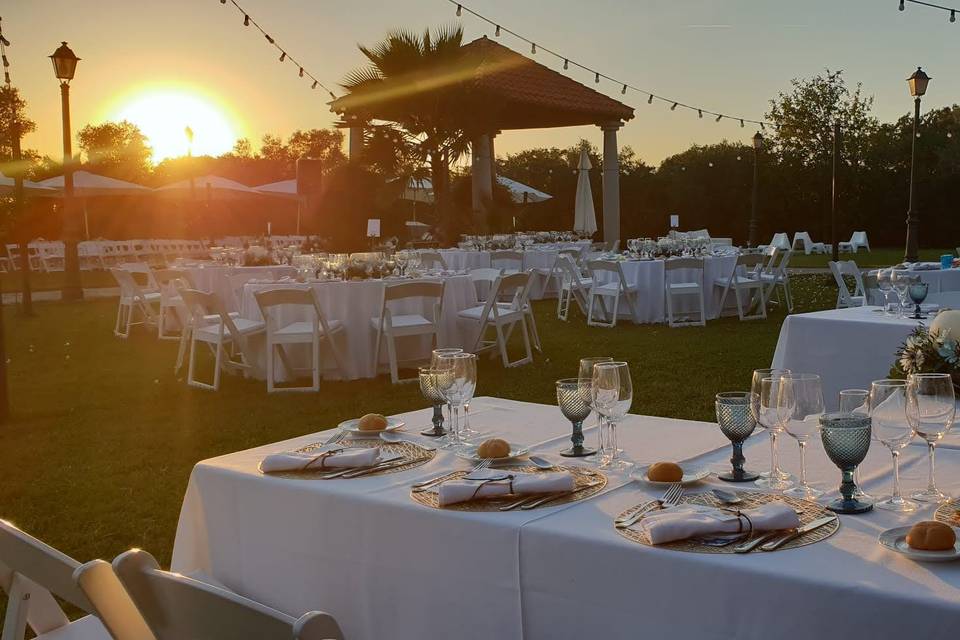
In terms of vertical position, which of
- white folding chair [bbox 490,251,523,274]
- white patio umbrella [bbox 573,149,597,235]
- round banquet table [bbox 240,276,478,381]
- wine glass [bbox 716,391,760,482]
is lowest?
round banquet table [bbox 240,276,478,381]

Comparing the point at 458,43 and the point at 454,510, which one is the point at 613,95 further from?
the point at 454,510

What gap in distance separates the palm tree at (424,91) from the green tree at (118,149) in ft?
91.5

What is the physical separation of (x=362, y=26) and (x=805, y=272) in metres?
→ 11.3

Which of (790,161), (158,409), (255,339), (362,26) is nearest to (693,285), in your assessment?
(255,339)

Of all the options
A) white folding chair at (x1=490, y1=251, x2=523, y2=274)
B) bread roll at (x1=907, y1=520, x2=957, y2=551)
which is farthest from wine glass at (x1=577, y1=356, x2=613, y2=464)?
white folding chair at (x1=490, y1=251, x2=523, y2=274)

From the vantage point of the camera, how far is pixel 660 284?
462 inches

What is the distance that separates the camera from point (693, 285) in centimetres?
1140

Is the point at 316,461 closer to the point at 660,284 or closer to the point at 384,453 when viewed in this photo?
the point at 384,453

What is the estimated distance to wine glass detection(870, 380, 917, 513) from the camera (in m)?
1.56

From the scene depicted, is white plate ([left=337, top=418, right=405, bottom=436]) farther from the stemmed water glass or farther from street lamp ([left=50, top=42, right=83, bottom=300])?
street lamp ([left=50, top=42, right=83, bottom=300])

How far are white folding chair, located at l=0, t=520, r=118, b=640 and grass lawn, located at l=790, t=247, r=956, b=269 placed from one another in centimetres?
2140

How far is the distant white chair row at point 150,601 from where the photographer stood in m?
1.13

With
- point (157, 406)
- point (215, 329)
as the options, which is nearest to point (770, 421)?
point (157, 406)

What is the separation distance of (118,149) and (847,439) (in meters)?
48.0
